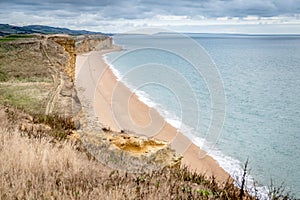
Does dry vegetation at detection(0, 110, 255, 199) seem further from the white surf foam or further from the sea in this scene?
the white surf foam

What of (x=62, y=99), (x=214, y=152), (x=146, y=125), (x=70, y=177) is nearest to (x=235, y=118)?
(x=146, y=125)

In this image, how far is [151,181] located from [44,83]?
2016cm

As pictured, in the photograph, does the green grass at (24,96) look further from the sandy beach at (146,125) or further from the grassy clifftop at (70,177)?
the grassy clifftop at (70,177)

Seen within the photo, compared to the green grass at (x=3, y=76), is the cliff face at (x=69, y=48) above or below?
above

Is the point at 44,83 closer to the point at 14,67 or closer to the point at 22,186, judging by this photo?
the point at 14,67

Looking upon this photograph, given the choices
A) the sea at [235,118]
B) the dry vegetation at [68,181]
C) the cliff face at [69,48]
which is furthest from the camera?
the cliff face at [69,48]

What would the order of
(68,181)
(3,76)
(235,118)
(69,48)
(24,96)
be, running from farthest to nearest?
(235,118), (3,76), (69,48), (24,96), (68,181)

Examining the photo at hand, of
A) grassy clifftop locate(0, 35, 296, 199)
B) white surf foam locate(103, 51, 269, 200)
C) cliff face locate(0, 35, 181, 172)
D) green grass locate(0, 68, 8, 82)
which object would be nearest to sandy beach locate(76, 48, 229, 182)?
white surf foam locate(103, 51, 269, 200)

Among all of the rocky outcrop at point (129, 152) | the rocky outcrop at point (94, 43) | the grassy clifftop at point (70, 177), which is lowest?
the rocky outcrop at point (94, 43)

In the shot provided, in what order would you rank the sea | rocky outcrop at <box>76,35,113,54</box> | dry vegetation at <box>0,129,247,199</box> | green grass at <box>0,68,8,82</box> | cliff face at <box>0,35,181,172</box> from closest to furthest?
dry vegetation at <box>0,129,247,199</box> < cliff face at <box>0,35,181,172</box> < the sea < green grass at <box>0,68,8,82</box> < rocky outcrop at <box>76,35,113,54</box>

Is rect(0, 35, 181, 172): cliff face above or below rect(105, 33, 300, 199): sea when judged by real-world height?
above

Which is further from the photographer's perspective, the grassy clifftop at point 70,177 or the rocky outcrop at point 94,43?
the rocky outcrop at point 94,43

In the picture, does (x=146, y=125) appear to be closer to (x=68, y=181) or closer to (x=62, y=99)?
(x=62, y=99)

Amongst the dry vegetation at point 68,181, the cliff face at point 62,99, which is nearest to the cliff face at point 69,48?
the cliff face at point 62,99
